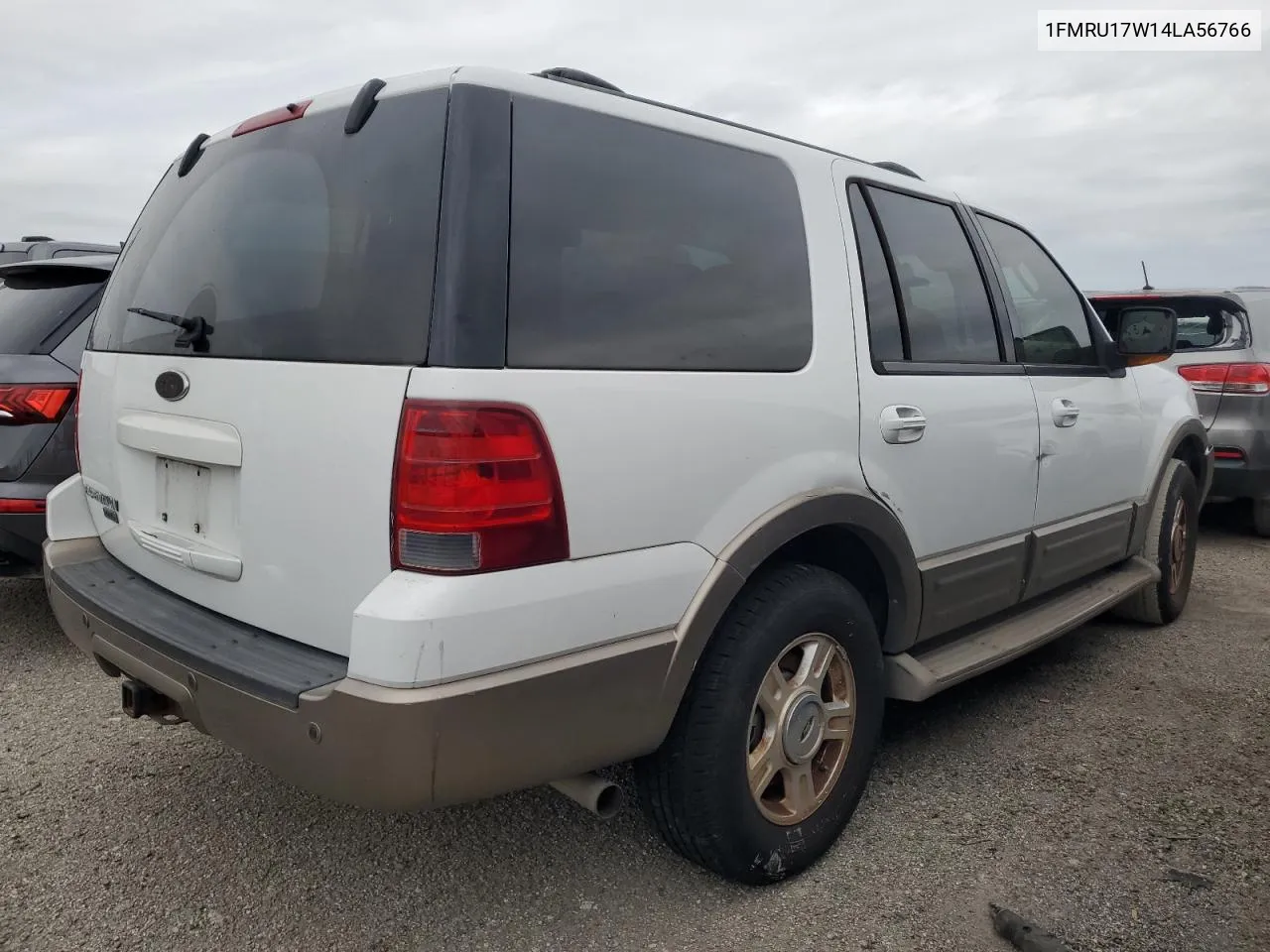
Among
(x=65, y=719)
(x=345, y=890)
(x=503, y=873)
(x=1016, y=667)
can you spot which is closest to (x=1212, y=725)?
(x=1016, y=667)

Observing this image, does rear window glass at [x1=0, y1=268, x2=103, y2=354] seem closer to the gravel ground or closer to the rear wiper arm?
the gravel ground

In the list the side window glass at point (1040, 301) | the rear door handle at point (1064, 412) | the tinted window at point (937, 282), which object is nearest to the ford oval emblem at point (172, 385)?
the tinted window at point (937, 282)

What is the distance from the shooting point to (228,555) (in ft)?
6.94

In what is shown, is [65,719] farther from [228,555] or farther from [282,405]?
[282,405]

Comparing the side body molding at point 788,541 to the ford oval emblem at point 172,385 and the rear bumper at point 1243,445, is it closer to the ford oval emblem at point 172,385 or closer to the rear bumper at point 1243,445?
the ford oval emblem at point 172,385

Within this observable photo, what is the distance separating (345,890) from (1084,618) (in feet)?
8.82

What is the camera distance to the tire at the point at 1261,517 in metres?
6.59

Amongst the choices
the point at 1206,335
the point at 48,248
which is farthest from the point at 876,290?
the point at 48,248

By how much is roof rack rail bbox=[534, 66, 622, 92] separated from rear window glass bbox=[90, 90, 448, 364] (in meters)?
0.37

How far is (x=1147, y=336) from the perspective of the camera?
392 cm

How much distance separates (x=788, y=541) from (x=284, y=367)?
1208 millimetres

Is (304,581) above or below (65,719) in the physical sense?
above

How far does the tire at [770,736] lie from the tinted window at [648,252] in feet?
1.95

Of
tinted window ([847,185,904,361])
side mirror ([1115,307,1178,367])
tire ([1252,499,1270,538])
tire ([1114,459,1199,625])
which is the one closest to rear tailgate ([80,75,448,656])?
tinted window ([847,185,904,361])
